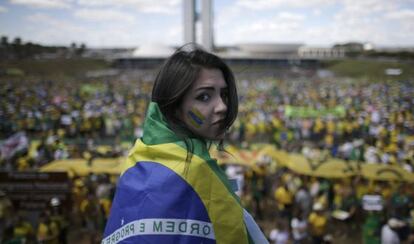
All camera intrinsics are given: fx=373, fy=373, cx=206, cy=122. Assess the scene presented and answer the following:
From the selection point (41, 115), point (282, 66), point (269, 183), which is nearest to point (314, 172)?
point (269, 183)

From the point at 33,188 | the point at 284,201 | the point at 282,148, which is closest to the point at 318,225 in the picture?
the point at 284,201

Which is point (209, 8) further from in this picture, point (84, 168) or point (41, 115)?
point (41, 115)

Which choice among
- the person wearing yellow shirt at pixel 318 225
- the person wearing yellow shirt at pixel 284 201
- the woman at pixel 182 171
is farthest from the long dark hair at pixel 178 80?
the person wearing yellow shirt at pixel 284 201

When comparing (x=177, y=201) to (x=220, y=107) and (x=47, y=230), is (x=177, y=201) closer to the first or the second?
(x=220, y=107)

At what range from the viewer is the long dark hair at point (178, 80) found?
986 millimetres

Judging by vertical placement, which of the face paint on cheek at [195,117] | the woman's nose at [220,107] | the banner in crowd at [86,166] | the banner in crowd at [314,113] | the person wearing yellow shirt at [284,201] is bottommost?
the person wearing yellow shirt at [284,201]

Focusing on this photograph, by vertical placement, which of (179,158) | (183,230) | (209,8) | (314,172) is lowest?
(314,172)

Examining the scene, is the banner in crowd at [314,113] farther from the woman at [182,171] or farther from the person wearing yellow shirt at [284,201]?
the woman at [182,171]

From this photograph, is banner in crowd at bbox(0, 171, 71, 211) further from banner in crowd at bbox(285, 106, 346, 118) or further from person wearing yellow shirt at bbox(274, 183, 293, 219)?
banner in crowd at bbox(285, 106, 346, 118)

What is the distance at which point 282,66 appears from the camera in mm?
60312

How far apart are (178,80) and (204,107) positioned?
100mm

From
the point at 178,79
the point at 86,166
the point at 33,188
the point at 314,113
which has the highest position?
the point at 178,79

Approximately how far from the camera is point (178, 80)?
0.99m

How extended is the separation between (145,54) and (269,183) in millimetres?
62551
